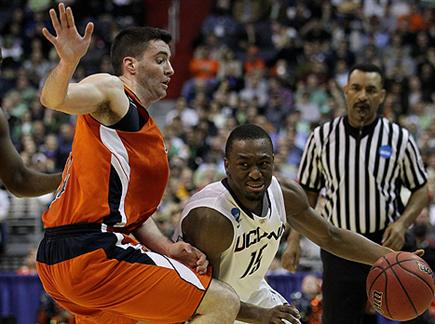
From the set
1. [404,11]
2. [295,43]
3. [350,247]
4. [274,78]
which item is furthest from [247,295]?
[404,11]

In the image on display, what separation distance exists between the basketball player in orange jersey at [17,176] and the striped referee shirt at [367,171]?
207 centimetres

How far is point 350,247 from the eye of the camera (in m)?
5.23

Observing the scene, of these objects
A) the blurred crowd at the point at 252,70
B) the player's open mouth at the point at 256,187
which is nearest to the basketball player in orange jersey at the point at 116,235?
the player's open mouth at the point at 256,187

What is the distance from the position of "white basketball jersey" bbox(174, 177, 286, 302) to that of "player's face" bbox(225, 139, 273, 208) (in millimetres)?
147

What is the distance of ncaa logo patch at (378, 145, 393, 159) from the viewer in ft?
19.9

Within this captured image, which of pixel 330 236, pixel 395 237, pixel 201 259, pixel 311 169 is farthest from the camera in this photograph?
pixel 311 169

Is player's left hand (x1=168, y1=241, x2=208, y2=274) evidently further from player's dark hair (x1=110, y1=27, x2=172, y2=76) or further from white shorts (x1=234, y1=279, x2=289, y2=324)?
player's dark hair (x1=110, y1=27, x2=172, y2=76)

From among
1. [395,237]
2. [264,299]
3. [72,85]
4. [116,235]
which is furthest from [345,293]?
[72,85]

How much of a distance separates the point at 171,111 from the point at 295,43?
2.59 metres

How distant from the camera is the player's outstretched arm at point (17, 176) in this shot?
470 centimetres

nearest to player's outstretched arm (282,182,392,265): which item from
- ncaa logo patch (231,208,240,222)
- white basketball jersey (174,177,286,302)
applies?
white basketball jersey (174,177,286,302)

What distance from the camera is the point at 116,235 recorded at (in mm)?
4266

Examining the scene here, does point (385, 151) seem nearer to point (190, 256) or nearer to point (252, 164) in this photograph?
point (252, 164)

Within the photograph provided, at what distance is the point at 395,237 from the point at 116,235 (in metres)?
2.23
